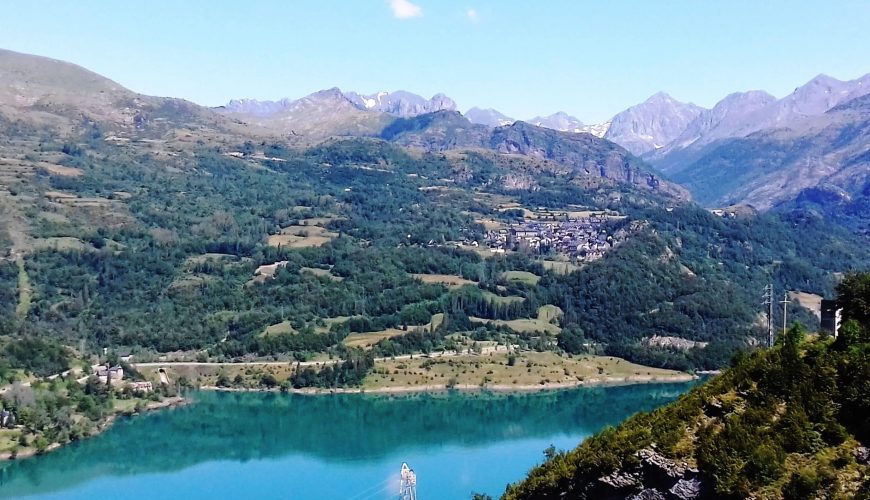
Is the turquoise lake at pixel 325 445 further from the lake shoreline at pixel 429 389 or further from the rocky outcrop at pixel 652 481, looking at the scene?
the rocky outcrop at pixel 652 481

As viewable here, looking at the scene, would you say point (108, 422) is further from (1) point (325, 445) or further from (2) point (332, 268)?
(2) point (332, 268)

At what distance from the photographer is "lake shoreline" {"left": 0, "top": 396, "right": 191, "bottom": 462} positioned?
55.0m

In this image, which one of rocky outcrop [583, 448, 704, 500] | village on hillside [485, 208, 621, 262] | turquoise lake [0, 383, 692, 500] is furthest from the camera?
village on hillside [485, 208, 621, 262]

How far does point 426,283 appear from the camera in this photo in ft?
345

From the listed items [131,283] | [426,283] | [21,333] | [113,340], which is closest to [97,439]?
[21,333]

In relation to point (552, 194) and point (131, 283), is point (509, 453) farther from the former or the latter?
point (552, 194)

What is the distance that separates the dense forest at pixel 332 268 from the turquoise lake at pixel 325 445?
8790 millimetres

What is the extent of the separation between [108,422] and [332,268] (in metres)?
48.4

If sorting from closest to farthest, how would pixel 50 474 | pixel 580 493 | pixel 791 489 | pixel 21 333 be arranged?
pixel 791 489, pixel 580 493, pixel 50 474, pixel 21 333

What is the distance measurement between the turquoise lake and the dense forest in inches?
346

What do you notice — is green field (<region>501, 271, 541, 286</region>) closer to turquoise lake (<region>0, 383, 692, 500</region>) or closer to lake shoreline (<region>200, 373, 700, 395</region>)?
lake shoreline (<region>200, 373, 700, 395</region>)

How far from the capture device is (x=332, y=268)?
110 meters

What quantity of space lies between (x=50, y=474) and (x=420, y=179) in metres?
130

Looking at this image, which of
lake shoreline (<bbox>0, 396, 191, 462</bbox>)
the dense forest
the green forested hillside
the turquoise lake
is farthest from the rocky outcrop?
the dense forest
